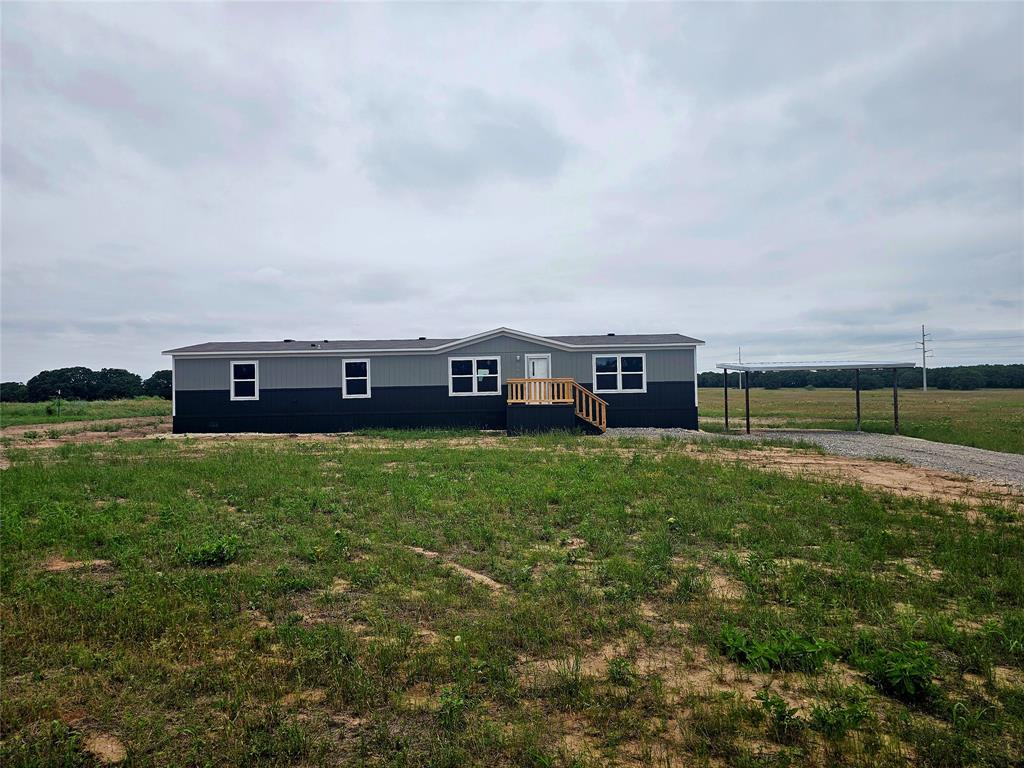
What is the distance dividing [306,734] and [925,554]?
22.0 feet

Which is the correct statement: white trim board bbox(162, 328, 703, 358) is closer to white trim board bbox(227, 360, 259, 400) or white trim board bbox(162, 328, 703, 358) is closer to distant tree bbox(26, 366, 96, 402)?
white trim board bbox(227, 360, 259, 400)

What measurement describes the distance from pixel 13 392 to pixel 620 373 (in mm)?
55229

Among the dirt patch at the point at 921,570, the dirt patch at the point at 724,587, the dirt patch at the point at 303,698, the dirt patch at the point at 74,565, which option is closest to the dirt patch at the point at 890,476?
the dirt patch at the point at 921,570

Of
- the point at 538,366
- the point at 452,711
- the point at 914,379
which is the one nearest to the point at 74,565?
the point at 452,711

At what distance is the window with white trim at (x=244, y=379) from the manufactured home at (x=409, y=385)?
39mm

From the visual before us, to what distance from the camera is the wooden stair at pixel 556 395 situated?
834 inches

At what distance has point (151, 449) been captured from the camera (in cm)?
1611

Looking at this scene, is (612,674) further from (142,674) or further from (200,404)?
(200,404)

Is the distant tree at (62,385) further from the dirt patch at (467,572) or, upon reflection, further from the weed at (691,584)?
the weed at (691,584)

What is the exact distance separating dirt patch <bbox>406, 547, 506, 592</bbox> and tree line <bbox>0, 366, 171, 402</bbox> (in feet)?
177


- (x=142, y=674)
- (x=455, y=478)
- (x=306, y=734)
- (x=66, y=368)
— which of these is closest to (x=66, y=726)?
(x=142, y=674)

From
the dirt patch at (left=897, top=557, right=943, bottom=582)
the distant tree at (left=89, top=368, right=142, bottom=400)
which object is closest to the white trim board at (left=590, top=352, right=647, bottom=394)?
the dirt patch at (left=897, top=557, right=943, bottom=582)

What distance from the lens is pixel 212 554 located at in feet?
21.7

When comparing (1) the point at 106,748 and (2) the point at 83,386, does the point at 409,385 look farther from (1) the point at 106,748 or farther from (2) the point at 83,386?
(2) the point at 83,386
